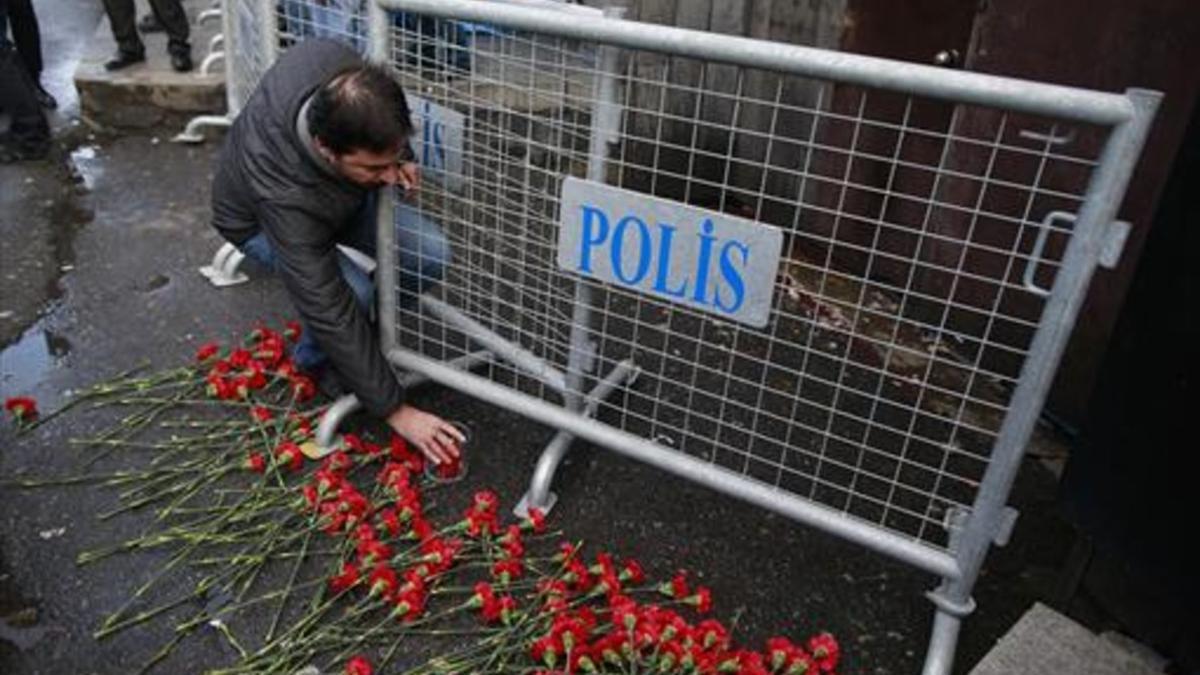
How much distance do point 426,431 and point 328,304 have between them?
0.51m

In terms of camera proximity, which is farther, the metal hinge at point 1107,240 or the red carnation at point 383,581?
the red carnation at point 383,581

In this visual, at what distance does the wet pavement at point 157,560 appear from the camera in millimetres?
2453

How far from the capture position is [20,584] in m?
2.51

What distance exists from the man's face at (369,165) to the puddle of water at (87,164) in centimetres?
325

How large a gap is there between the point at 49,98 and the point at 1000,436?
651 cm

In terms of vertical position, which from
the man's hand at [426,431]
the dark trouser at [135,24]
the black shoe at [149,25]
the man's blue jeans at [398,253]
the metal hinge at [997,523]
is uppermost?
the dark trouser at [135,24]

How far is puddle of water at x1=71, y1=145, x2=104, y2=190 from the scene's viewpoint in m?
5.11

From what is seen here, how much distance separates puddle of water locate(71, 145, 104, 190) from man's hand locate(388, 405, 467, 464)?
129 inches

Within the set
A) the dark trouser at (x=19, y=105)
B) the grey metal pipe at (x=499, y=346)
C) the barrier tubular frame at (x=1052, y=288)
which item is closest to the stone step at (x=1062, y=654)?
the barrier tubular frame at (x=1052, y=288)

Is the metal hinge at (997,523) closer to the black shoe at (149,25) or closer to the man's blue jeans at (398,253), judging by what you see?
the man's blue jeans at (398,253)

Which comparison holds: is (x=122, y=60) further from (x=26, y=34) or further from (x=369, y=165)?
(x=369, y=165)

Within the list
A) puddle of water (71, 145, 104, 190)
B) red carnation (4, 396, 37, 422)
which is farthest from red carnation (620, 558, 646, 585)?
puddle of water (71, 145, 104, 190)

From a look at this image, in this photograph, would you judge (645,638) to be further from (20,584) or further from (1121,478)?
(20,584)

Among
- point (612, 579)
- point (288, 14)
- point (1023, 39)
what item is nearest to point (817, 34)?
point (1023, 39)
